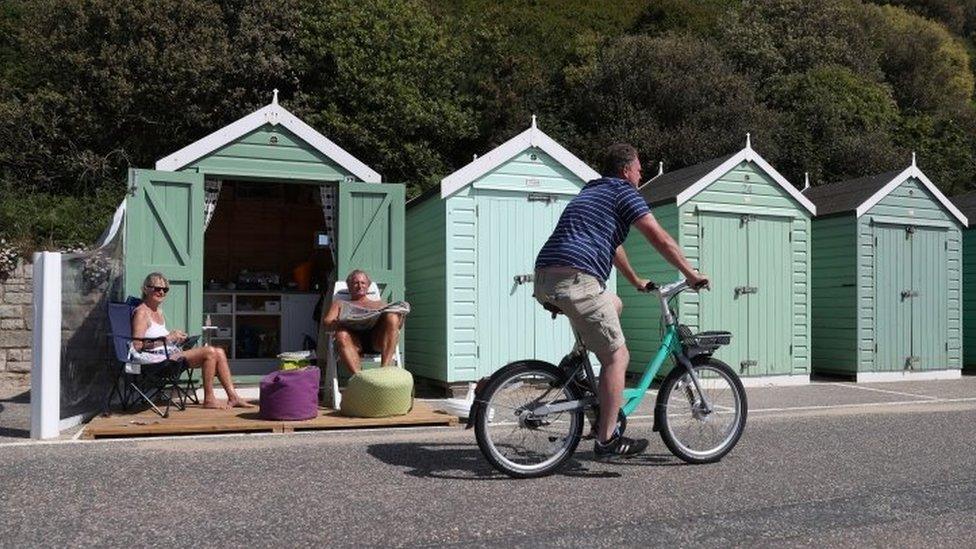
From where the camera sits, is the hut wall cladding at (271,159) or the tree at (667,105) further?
the tree at (667,105)

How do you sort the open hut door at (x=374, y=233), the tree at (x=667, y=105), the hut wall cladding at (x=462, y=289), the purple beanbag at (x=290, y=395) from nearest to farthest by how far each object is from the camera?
1. the purple beanbag at (x=290, y=395)
2. the open hut door at (x=374, y=233)
3. the hut wall cladding at (x=462, y=289)
4. the tree at (x=667, y=105)

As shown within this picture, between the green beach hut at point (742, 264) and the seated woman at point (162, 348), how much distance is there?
4920mm

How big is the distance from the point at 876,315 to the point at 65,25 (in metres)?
16.2

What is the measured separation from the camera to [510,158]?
903 centimetres

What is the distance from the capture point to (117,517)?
361 cm

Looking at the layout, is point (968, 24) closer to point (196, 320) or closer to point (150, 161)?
point (150, 161)

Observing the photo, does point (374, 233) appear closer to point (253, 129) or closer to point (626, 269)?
point (253, 129)

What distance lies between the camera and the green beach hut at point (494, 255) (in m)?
8.81

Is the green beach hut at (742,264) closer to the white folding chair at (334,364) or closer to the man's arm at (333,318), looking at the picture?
the white folding chair at (334,364)

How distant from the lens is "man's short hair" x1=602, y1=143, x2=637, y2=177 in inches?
181

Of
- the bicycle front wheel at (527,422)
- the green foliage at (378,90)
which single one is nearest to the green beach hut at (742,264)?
the bicycle front wheel at (527,422)

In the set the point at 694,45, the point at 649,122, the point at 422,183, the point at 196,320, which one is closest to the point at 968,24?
the point at 694,45

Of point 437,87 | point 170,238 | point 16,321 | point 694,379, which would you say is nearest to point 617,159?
point 694,379

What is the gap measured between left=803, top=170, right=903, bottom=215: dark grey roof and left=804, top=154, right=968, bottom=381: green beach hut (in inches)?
0.9
